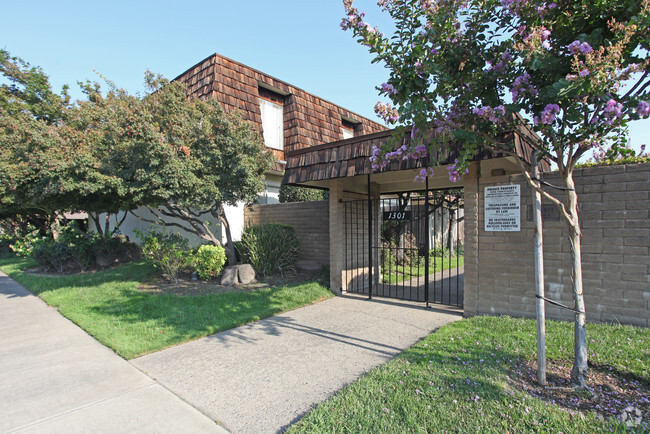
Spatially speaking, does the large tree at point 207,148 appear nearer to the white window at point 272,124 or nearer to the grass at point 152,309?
the grass at point 152,309

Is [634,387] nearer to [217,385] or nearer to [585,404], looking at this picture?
[585,404]

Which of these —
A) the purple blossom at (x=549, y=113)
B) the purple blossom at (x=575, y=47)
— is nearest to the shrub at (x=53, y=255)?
the purple blossom at (x=549, y=113)

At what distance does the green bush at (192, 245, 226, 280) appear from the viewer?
7.91 metres

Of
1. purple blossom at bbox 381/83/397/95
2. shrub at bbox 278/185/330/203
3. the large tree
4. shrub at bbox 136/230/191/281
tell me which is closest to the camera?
purple blossom at bbox 381/83/397/95

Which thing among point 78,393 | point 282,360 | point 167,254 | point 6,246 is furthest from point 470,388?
point 6,246

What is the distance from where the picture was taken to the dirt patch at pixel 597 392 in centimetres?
236

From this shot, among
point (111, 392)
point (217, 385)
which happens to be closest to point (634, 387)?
point (217, 385)

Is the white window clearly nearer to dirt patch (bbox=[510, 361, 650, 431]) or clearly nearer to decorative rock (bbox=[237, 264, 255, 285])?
decorative rock (bbox=[237, 264, 255, 285])

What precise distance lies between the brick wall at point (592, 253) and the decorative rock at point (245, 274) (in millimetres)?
5063

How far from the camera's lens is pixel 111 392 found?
3145 mm

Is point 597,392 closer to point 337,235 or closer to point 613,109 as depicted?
point 613,109

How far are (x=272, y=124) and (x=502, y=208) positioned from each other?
8.71 metres

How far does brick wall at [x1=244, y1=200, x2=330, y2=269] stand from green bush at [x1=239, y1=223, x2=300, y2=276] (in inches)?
18.1

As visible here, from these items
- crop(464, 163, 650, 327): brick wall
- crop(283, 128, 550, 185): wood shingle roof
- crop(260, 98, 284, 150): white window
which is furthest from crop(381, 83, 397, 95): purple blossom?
crop(260, 98, 284, 150): white window
